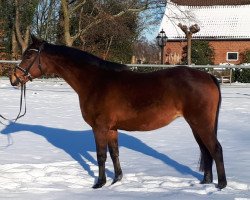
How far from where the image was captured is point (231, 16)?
135 feet

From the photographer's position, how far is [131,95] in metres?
5.20

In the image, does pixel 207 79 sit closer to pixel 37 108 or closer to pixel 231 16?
pixel 37 108

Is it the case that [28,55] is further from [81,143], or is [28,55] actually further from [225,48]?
[225,48]

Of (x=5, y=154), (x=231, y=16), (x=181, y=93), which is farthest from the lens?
(x=231, y=16)

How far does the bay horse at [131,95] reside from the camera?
5062mm

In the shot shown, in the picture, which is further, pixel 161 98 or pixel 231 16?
pixel 231 16

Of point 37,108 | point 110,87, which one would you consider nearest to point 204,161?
point 110,87

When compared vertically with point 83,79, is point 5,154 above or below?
below

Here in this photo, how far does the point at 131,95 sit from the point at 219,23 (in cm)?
3732

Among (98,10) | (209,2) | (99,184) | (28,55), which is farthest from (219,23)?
(99,184)

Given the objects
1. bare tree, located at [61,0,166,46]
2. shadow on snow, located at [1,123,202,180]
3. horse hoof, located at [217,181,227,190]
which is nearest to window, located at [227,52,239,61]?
bare tree, located at [61,0,166,46]

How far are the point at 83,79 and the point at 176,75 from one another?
1052mm

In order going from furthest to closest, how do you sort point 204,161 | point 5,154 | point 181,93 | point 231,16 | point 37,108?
point 231,16 → point 37,108 → point 5,154 → point 204,161 → point 181,93

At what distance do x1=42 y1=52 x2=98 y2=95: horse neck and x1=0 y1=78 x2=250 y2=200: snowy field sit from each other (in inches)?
42.4
